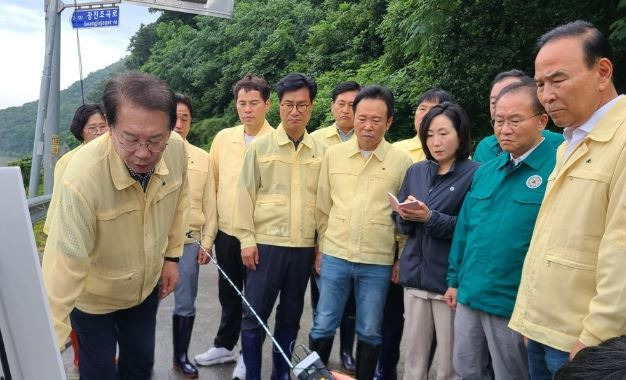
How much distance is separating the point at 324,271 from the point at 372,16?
42.8 feet

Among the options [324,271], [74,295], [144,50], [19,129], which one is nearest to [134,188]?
[74,295]

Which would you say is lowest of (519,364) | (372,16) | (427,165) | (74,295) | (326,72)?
(519,364)

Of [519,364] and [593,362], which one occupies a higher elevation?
[593,362]

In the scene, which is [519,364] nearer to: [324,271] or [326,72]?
[324,271]

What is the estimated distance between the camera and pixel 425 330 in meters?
3.14

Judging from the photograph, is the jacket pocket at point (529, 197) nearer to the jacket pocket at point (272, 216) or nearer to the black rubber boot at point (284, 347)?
the jacket pocket at point (272, 216)

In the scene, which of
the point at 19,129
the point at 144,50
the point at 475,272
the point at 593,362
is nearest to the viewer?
the point at 593,362

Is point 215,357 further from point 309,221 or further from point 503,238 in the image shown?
point 503,238

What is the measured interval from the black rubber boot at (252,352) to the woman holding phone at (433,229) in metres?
1.00

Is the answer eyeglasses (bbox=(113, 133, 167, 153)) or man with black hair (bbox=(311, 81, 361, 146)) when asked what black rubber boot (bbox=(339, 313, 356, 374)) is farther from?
eyeglasses (bbox=(113, 133, 167, 153))

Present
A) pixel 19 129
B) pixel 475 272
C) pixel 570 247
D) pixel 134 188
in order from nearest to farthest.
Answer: pixel 570 247 < pixel 134 188 < pixel 475 272 < pixel 19 129

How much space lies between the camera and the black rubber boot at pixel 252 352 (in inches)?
140

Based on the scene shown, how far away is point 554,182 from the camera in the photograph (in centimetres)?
222

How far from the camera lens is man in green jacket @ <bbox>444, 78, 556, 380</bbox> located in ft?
8.41
